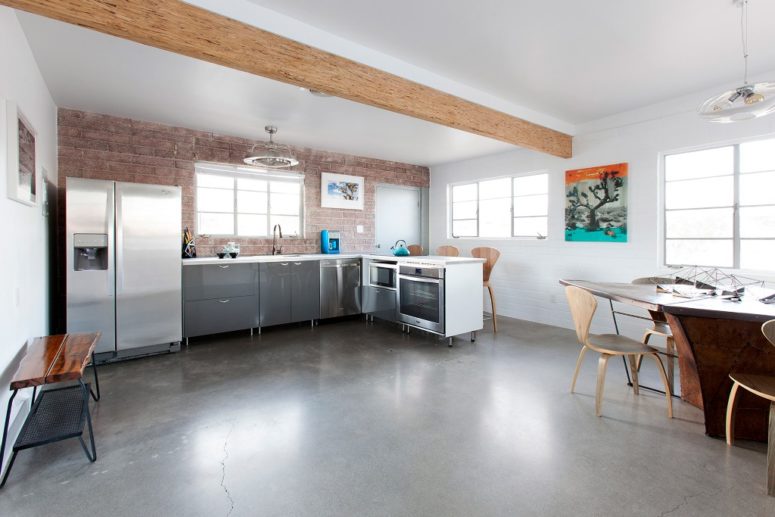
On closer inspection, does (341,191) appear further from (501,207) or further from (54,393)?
(54,393)

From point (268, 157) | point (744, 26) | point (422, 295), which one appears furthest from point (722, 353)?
point (268, 157)

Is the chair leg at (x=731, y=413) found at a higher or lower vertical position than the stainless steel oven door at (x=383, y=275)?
lower

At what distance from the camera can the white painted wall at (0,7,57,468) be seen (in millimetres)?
2082

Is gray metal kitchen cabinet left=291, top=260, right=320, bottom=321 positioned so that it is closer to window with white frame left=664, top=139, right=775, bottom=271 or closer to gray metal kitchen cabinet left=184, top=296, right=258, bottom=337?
gray metal kitchen cabinet left=184, top=296, right=258, bottom=337

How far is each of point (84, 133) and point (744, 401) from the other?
6.32 metres

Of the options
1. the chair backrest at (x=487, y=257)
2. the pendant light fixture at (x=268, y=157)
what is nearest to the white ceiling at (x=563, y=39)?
the pendant light fixture at (x=268, y=157)

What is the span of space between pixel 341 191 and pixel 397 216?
4.18ft

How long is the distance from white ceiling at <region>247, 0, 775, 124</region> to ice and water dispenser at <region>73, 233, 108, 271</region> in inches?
110

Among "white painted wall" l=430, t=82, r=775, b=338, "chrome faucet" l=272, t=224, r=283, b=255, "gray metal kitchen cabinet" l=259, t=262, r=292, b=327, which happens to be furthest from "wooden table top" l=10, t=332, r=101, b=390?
"white painted wall" l=430, t=82, r=775, b=338

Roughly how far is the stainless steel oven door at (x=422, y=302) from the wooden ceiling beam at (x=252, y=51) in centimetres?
176

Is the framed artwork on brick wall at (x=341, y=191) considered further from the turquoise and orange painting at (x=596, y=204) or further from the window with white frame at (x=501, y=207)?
the turquoise and orange painting at (x=596, y=204)

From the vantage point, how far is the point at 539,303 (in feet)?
17.9

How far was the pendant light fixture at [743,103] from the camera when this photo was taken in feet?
6.61

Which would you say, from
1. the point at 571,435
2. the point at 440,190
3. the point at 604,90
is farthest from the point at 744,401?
the point at 440,190
